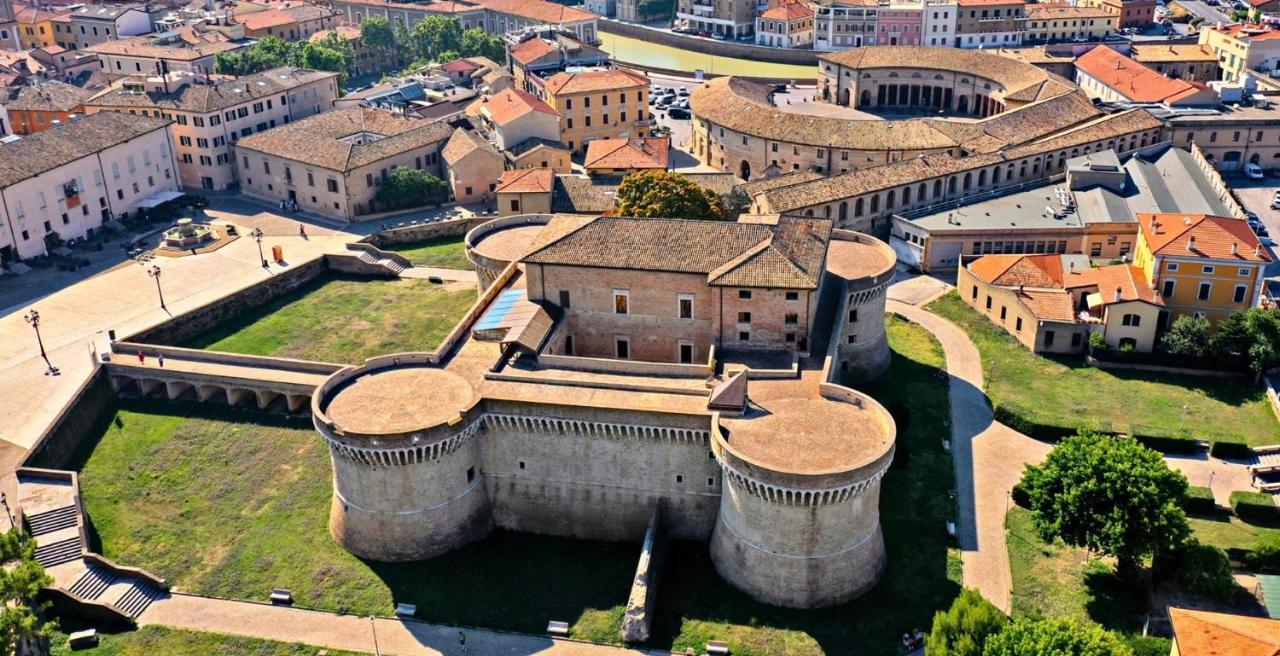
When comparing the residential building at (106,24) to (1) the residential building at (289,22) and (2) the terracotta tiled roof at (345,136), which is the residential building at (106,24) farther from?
(2) the terracotta tiled roof at (345,136)

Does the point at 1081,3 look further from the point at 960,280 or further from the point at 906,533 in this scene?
the point at 906,533

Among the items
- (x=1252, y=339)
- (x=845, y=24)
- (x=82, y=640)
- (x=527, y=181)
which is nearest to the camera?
(x=82, y=640)

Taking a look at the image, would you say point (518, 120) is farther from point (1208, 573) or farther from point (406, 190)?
point (1208, 573)

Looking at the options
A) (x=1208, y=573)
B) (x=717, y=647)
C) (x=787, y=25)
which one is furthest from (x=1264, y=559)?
(x=787, y=25)

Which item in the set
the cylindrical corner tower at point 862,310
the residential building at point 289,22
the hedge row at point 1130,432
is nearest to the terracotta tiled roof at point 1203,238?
the hedge row at point 1130,432

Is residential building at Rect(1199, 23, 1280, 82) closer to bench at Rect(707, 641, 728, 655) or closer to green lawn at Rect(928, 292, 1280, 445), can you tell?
green lawn at Rect(928, 292, 1280, 445)

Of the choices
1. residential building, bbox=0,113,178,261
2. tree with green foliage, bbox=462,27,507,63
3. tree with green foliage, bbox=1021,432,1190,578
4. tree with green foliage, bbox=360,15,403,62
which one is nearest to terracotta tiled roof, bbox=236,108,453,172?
residential building, bbox=0,113,178,261
